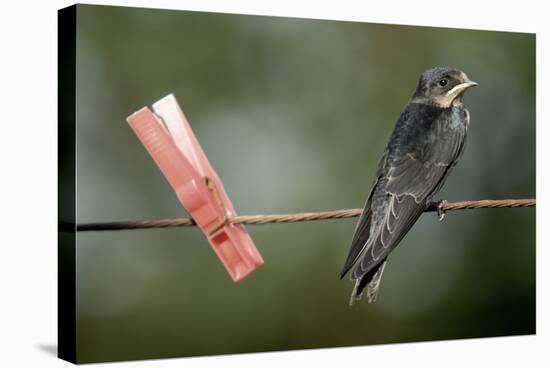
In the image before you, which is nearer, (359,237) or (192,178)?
(192,178)

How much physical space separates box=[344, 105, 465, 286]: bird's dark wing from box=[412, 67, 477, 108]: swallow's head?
0.55 feet

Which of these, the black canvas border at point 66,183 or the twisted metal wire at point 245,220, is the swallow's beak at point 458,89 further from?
the black canvas border at point 66,183

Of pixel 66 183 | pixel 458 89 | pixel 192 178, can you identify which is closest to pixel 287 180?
pixel 192 178

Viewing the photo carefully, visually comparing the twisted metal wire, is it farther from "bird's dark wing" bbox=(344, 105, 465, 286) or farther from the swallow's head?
the swallow's head

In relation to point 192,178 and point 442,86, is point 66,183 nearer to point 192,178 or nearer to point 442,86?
point 192,178

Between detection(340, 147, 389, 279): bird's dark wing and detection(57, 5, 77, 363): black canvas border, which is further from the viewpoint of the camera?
detection(340, 147, 389, 279): bird's dark wing

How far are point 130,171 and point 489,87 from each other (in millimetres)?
2133

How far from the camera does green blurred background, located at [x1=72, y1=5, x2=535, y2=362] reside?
4785 millimetres

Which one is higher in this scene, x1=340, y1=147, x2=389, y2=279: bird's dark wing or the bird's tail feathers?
x1=340, y1=147, x2=389, y2=279: bird's dark wing

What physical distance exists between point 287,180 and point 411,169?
0.65 meters

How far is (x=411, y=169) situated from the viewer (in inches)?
209

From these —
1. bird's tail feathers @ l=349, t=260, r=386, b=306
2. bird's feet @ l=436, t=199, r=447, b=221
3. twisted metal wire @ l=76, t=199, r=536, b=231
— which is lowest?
bird's tail feathers @ l=349, t=260, r=386, b=306

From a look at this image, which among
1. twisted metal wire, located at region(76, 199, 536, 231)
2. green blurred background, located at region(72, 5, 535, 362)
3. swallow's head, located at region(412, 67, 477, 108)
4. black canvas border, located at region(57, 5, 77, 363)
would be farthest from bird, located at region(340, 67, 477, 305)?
black canvas border, located at region(57, 5, 77, 363)

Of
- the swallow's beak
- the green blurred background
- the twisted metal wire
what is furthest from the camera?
the swallow's beak
